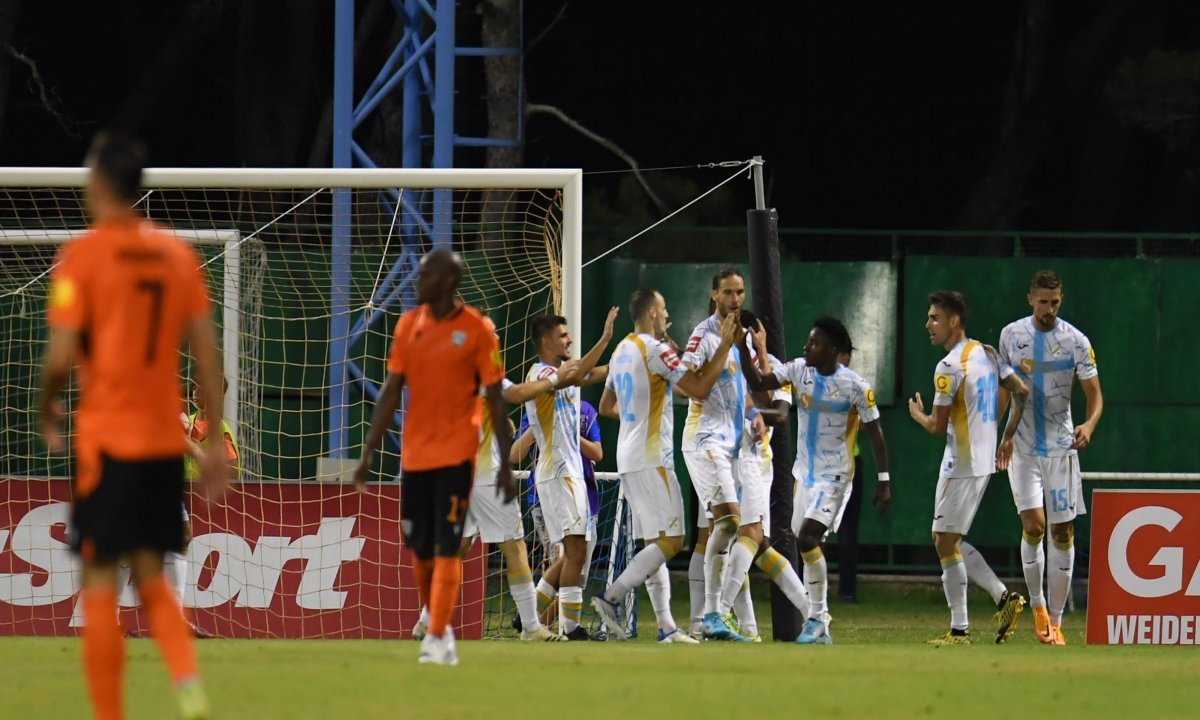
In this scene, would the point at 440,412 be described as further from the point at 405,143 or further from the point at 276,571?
the point at 405,143

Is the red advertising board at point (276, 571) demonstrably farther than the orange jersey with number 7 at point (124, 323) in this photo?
Yes

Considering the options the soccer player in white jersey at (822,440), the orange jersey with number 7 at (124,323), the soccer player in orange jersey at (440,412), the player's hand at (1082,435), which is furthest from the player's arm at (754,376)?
the orange jersey with number 7 at (124,323)

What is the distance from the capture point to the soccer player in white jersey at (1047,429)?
44.6 feet

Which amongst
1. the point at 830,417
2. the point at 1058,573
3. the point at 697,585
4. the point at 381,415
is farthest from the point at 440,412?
the point at 1058,573

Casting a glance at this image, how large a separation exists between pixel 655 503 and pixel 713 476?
45cm

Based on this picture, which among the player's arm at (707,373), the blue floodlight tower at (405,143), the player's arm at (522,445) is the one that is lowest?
the player's arm at (522,445)

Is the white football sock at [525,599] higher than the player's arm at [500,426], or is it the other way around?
the player's arm at [500,426]

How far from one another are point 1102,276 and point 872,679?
10144mm

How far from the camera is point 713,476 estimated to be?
1285 centimetres


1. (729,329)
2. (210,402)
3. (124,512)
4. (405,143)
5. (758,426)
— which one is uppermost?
(405,143)

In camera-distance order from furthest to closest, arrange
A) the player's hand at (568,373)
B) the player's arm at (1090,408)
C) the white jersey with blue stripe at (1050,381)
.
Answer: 1. the white jersey with blue stripe at (1050,381)
2. the player's arm at (1090,408)
3. the player's hand at (568,373)

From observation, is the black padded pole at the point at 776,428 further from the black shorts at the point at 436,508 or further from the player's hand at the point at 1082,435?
the black shorts at the point at 436,508

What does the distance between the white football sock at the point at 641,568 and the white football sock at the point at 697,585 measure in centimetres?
106

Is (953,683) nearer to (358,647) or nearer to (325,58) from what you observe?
(358,647)
